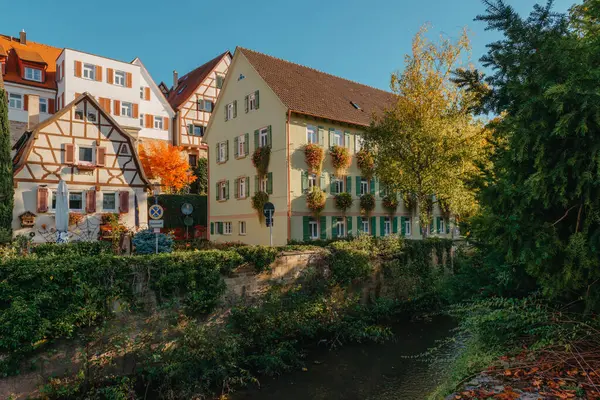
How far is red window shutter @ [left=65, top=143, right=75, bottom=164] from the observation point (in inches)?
855

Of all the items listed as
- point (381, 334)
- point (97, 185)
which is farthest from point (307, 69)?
point (381, 334)

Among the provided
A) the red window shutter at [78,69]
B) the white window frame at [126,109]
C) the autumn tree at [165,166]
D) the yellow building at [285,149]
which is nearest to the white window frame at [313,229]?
the yellow building at [285,149]

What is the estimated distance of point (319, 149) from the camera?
2152cm

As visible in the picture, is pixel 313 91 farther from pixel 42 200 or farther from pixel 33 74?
pixel 33 74

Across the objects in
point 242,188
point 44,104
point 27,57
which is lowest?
point 242,188

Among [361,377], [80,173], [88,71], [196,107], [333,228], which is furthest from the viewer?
[196,107]

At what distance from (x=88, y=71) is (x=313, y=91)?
17818 mm

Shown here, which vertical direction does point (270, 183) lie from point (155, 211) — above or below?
above

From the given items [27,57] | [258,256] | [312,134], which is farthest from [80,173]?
[258,256]

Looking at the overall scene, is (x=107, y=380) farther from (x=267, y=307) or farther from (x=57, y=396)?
(x=267, y=307)

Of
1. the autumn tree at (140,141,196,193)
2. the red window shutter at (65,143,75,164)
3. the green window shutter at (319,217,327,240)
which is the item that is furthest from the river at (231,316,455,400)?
the autumn tree at (140,141,196,193)

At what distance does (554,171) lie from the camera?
4199mm

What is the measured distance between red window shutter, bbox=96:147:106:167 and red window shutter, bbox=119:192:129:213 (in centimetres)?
190

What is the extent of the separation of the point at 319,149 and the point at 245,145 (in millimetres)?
4898
